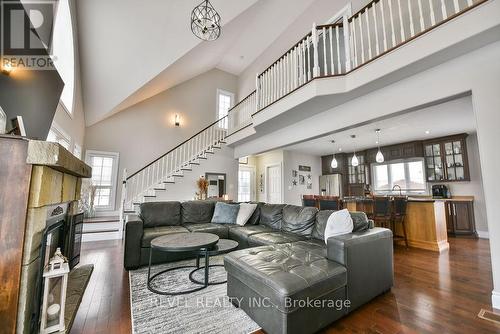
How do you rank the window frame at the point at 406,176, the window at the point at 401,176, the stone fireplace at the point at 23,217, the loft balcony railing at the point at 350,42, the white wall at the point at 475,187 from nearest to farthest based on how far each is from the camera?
1. the stone fireplace at the point at 23,217
2. the loft balcony railing at the point at 350,42
3. the white wall at the point at 475,187
4. the window frame at the point at 406,176
5. the window at the point at 401,176

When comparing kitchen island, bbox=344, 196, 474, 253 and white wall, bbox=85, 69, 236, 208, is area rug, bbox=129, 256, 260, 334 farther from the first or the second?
white wall, bbox=85, 69, 236, 208

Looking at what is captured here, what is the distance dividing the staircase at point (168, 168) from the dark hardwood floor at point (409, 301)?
2250 mm

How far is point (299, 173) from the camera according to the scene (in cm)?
796

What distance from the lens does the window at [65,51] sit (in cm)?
338

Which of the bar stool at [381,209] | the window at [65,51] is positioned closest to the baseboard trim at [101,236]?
the window at [65,51]

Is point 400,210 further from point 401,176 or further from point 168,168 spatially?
point 168,168

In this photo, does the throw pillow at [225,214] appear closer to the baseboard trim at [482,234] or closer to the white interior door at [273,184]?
the white interior door at [273,184]

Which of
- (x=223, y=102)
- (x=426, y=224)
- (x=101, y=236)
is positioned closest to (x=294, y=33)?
(x=223, y=102)

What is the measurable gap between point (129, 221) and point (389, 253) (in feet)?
11.3

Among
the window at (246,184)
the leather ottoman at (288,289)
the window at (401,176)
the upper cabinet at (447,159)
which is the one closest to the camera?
the leather ottoman at (288,289)

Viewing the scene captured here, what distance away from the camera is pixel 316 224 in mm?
3035

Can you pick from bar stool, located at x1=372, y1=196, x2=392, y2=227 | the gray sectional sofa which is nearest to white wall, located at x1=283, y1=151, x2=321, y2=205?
bar stool, located at x1=372, y1=196, x2=392, y2=227

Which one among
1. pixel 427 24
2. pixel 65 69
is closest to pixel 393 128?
pixel 427 24

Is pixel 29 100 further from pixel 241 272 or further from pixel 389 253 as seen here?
pixel 389 253
